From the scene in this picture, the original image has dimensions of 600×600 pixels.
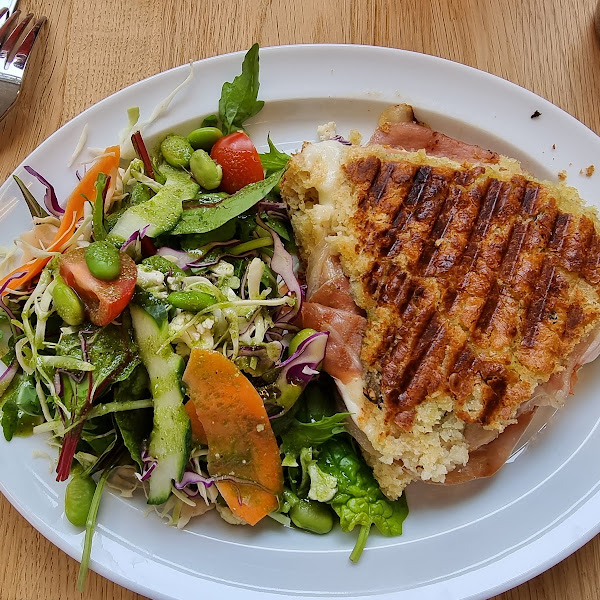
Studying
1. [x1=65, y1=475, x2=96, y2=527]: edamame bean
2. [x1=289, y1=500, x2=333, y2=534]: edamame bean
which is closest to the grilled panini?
[x1=289, y1=500, x2=333, y2=534]: edamame bean

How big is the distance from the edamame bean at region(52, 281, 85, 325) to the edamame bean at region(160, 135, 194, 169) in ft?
2.89

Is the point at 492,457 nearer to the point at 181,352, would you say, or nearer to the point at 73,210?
the point at 181,352

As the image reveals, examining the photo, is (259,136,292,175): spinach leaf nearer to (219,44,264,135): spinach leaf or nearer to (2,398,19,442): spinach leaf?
(219,44,264,135): spinach leaf

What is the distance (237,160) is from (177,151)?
32 cm

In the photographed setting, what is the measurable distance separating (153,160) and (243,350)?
1.17 metres

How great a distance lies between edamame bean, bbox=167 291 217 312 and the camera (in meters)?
2.53

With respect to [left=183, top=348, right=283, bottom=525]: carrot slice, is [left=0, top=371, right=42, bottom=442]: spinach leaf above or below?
below

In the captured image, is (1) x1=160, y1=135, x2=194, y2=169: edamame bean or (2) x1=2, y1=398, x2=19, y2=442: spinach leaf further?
(1) x1=160, y1=135, x2=194, y2=169: edamame bean

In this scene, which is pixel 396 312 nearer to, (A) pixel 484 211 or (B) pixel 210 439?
(A) pixel 484 211

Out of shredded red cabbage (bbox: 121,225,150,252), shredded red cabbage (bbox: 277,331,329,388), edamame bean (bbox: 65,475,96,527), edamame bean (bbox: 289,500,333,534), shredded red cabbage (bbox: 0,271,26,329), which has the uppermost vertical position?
shredded red cabbage (bbox: 121,225,150,252)

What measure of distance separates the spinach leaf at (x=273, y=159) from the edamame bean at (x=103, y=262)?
1001 mm

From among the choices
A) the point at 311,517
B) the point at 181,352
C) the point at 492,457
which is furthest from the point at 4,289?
the point at 492,457

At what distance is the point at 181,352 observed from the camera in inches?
103

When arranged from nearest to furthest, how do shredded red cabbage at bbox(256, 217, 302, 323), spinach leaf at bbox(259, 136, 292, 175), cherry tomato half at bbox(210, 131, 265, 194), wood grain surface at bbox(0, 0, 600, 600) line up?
1. shredded red cabbage at bbox(256, 217, 302, 323)
2. cherry tomato half at bbox(210, 131, 265, 194)
3. spinach leaf at bbox(259, 136, 292, 175)
4. wood grain surface at bbox(0, 0, 600, 600)
